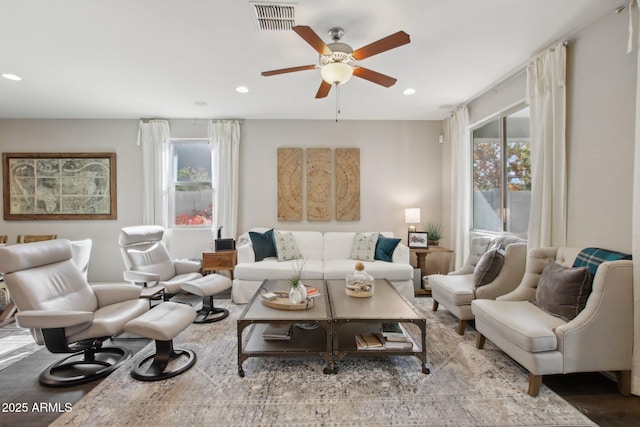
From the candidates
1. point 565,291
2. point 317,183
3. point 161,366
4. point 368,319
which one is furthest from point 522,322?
point 317,183

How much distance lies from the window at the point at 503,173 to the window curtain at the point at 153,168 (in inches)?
181

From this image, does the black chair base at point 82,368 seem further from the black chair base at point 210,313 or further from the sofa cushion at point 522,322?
the sofa cushion at point 522,322

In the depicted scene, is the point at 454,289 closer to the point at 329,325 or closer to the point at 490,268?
the point at 490,268

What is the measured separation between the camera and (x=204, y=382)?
2166 mm

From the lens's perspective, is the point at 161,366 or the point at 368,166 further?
the point at 368,166

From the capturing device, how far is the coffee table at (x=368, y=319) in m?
2.26

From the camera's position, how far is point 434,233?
4695mm

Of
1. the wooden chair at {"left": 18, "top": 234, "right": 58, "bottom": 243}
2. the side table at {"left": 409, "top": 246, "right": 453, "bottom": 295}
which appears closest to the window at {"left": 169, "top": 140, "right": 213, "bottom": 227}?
the wooden chair at {"left": 18, "top": 234, "right": 58, "bottom": 243}

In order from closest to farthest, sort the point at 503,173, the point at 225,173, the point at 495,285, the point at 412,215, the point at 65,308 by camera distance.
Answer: the point at 65,308 → the point at 495,285 → the point at 503,173 → the point at 412,215 → the point at 225,173

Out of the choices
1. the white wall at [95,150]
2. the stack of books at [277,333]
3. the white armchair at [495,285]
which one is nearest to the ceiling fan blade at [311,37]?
the stack of books at [277,333]

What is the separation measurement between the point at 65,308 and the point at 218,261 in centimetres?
194

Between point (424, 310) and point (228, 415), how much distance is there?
2.59 m

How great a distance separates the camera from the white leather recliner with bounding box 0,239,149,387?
6.76 feet

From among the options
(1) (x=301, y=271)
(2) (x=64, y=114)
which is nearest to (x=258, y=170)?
(1) (x=301, y=271)
